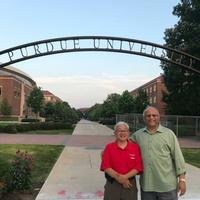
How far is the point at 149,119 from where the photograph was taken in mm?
5070

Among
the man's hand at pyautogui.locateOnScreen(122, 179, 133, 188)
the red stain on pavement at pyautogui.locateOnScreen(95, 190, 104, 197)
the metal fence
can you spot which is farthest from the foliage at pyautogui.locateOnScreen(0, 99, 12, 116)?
the man's hand at pyautogui.locateOnScreen(122, 179, 133, 188)

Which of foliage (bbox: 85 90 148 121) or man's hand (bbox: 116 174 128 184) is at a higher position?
foliage (bbox: 85 90 148 121)

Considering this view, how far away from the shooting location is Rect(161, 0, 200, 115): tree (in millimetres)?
34731

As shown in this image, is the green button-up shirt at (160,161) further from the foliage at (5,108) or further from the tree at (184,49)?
the foliage at (5,108)

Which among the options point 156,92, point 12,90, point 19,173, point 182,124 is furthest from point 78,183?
point 156,92

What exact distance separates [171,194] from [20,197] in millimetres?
3970

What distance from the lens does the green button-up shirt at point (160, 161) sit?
498cm

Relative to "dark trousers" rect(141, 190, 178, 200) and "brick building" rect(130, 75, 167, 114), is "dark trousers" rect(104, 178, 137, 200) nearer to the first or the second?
"dark trousers" rect(141, 190, 178, 200)

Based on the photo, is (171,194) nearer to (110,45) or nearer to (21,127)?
(110,45)

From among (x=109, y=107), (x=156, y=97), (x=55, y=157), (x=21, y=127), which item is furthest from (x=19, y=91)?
(x=55, y=157)

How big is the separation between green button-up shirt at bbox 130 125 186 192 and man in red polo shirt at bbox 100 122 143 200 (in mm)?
98

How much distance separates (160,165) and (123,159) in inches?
16.5

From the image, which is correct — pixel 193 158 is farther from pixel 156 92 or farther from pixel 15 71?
pixel 15 71

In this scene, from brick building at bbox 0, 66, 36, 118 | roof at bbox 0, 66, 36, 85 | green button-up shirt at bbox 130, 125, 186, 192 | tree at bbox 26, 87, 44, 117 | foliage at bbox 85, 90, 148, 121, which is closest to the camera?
green button-up shirt at bbox 130, 125, 186, 192
